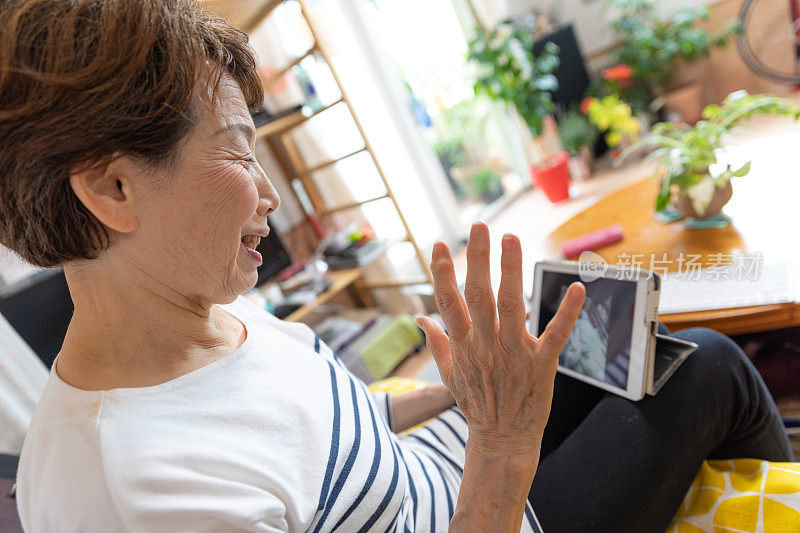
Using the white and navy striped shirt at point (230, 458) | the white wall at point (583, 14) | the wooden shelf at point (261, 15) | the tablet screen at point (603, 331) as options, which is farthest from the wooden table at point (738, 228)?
the white wall at point (583, 14)

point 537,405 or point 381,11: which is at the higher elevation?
point 381,11

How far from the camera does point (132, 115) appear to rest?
55 centimetres

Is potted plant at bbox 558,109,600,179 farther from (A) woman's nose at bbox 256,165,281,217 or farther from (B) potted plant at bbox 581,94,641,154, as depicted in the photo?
(A) woman's nose at bbox 256,165,281,217

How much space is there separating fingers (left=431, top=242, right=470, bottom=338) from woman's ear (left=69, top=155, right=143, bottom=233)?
352mm

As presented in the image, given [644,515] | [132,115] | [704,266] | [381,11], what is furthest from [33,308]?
Result: [381,11]

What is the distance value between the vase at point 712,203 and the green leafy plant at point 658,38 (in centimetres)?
314

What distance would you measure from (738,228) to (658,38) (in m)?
3.44

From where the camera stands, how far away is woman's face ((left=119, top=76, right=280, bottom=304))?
62 centimetres

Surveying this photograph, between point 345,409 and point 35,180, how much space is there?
0.49 meters

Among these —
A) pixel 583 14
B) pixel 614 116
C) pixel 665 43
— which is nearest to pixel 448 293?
pixel 614 116

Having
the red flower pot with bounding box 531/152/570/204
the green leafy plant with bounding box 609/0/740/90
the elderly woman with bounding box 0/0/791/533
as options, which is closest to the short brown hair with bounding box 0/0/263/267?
the elderly woman with bounding box 0/0/791/533

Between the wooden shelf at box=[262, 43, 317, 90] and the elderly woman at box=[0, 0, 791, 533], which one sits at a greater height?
the wooden shelf at box=[262, 43, 317, 90]

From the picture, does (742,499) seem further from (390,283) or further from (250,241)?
(390,283)

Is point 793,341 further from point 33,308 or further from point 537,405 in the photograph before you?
point 33,308
